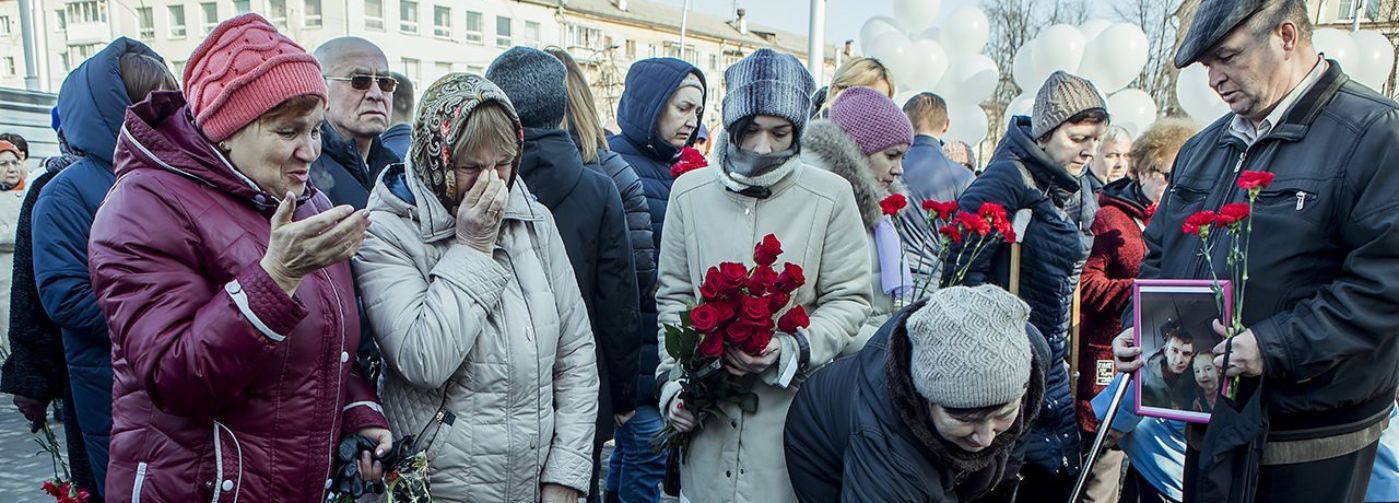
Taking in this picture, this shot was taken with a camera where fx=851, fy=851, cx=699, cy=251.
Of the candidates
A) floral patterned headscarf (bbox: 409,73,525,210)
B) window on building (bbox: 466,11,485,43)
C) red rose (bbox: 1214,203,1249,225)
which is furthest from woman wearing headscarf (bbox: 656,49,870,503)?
window on building (bbox: 466,11,485,43)

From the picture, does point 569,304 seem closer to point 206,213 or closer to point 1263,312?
point 206,213

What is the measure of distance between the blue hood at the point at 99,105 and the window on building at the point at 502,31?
1708 inches

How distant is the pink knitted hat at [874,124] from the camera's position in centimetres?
321

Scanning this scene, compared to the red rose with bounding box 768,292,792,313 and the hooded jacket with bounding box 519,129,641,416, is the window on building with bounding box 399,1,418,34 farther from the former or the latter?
the red rose with bounding box 768,292,792,313

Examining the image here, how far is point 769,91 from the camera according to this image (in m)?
2.43

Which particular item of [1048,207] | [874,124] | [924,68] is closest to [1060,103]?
[1048,207]

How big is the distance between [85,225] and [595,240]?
147 centimetres

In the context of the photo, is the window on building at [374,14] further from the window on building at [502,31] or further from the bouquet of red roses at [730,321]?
the bouquet of red roses at [730,321]

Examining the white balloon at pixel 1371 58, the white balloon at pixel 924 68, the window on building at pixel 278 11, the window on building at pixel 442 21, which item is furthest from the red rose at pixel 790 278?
the window on building at pixel 442 21

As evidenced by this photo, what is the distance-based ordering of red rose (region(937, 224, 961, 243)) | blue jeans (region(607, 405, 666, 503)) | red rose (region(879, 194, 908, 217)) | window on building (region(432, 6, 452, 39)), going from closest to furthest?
red rose (region(937, 224, 961, 243))
red rose (region(879, 194, 908, 217))
blue jeans (region(607, 405, 666, 503))
window on building (region(432, 6, 452, 39))

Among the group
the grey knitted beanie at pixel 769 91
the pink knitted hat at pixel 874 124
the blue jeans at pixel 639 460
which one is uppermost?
the grey knitted beanie at pixel 769 91

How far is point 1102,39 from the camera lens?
972 cm

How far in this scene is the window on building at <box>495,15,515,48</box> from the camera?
4403 cm

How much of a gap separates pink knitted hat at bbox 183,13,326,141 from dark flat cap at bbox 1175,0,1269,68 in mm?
2155
